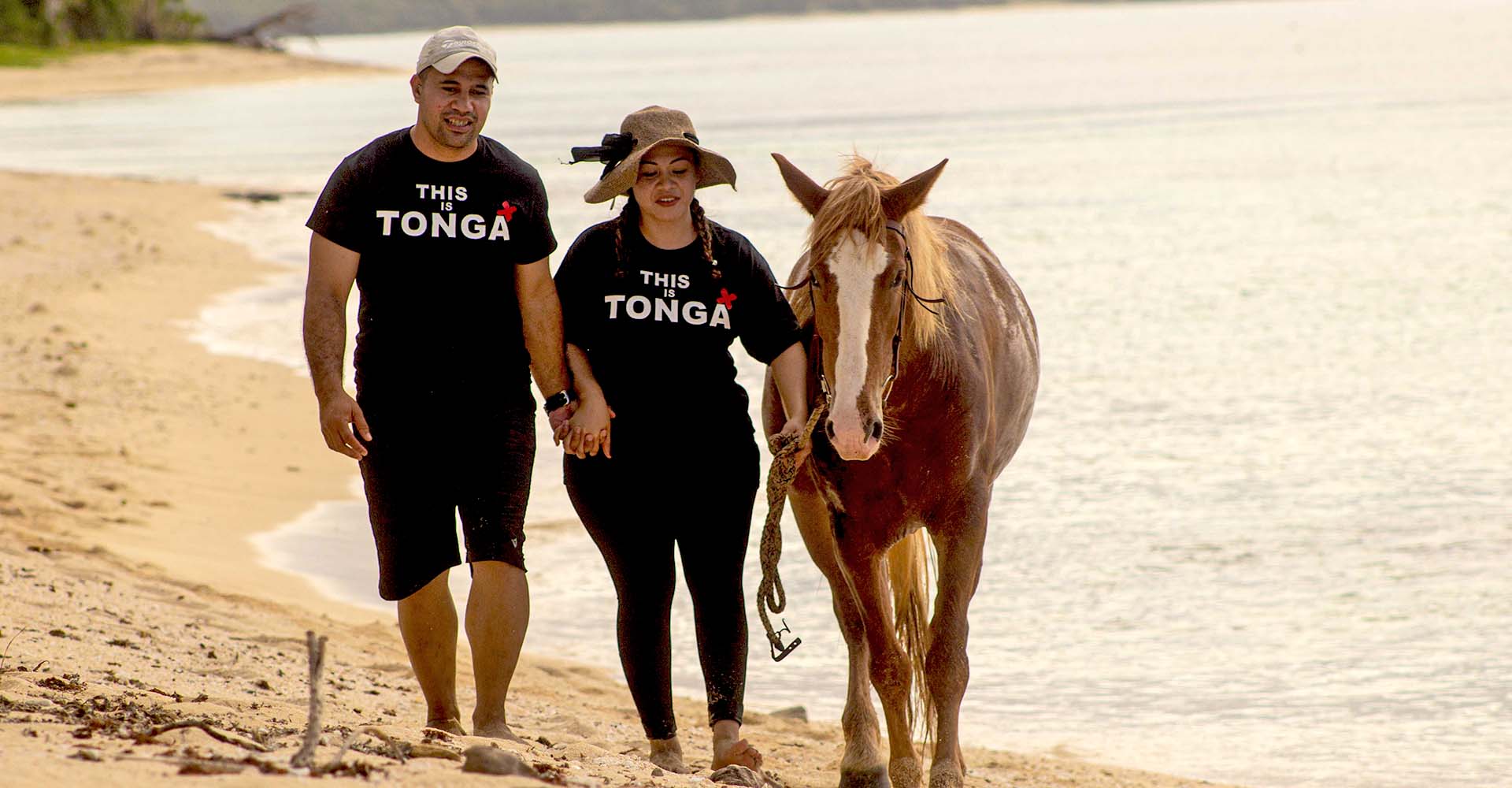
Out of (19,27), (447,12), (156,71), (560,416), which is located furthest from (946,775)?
(447,12)

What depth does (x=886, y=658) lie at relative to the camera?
536 cm

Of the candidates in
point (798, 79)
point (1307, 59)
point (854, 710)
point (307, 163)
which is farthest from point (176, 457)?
point (1307, 59)

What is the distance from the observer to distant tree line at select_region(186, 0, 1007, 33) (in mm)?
176500

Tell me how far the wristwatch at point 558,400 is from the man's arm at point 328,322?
1.62ft

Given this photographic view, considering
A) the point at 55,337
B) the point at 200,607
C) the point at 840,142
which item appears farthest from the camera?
the point at 840,142

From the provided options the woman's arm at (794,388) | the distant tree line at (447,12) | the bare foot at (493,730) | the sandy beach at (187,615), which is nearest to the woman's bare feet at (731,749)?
the sandy beach at (187,615)

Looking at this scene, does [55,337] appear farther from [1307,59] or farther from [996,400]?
[1307,59]

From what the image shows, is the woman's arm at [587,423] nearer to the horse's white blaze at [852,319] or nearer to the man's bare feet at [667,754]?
the horse's white blaze at [852,319]

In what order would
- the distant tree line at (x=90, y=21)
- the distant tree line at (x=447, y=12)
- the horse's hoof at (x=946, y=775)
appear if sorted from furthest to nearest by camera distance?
the distant tree line at (x=447, y=12) < the distant tree line at (x=90, y=21) < the horse's hoof at (x=946, y=775)

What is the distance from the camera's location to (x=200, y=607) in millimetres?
6836

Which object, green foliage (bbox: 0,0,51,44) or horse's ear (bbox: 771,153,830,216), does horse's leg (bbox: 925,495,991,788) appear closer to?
horse's ear (bbox: 771,153,830,216)

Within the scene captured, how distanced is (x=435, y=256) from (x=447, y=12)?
183 m

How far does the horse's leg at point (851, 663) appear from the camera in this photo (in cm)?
541

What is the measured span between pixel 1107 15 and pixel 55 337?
18092cm
